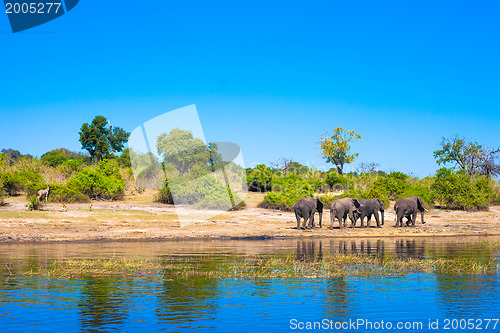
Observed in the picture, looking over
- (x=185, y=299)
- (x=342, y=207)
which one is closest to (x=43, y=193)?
(x=342, y=207)

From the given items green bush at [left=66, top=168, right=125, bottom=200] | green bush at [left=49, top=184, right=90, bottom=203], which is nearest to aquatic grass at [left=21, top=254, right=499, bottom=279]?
green bush at [left=49, top=184, right=90, bottom=203]

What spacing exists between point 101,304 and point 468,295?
876 centimetres

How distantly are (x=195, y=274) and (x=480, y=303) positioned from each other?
26.1 ft

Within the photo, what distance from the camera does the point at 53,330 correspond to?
32.5ft

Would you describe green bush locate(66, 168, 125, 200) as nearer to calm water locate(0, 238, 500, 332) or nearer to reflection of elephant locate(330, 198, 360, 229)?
reflection of elephant locate(330, 198, 360, 229)

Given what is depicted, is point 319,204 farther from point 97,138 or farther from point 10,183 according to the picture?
point 97,138

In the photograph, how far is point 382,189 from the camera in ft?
155

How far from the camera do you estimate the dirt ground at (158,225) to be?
92.7 feet

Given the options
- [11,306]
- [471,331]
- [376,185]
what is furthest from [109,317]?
[376,185]

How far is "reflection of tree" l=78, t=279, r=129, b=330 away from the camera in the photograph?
10.4m

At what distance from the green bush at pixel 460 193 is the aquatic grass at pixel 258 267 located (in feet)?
88.5

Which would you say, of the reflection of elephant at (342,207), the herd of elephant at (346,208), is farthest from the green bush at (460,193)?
the reflection of elephant at (342,207)

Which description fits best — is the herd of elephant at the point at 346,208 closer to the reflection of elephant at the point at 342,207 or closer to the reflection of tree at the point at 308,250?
the reflection of elephant at the point at 342,207

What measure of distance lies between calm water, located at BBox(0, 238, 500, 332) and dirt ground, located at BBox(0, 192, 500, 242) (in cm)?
1027
